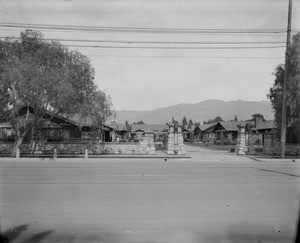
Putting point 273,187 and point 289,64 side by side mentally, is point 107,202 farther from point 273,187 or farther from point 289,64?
point 289,64

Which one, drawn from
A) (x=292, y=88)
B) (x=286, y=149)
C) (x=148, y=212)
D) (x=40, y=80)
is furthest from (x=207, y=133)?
(x=148, y=212)

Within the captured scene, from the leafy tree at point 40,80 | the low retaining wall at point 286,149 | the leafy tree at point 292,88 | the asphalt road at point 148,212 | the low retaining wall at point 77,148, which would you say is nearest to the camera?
the asphalt road at point 148,212

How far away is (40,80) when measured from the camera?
20891 millimetres

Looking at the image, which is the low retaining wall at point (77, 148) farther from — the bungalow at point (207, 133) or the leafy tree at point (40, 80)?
the bungalow at point (207, 133)

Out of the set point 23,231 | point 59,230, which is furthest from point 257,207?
point 23,231

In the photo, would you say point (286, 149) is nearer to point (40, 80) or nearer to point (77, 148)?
point (77, 148)

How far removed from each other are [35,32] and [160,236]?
73.2ft

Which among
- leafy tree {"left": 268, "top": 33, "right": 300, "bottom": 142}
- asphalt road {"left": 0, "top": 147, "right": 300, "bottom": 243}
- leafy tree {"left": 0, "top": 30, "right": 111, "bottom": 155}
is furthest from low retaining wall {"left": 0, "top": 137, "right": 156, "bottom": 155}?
asphalt road {"left": 0, "top": 147, "right": 300, "bottom": 243}

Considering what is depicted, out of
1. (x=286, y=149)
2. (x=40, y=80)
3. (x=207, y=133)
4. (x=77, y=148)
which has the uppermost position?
(x=40, y=80)

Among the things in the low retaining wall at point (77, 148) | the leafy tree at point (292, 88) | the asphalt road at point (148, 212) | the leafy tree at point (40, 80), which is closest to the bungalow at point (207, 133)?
the leafy tree at point (292, 88)

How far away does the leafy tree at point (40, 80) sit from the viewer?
2102cm

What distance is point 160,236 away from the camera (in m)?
5.11

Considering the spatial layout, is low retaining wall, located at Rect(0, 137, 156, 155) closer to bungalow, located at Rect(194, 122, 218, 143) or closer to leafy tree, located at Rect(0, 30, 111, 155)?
leafy tree, located at Rect(0, 30, 111, 155)

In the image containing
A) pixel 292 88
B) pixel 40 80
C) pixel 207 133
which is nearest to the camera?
pixel 40 80
